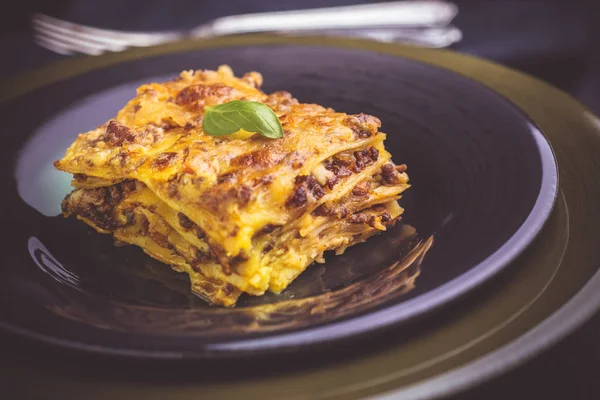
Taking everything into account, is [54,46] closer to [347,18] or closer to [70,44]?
[70,44]

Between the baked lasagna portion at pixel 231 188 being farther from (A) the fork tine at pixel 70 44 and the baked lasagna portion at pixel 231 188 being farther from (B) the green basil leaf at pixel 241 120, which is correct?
(A) the fork tine at pixel 70 44

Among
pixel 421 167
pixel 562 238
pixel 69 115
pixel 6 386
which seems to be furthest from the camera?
pixel 69 115

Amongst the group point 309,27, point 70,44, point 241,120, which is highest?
point 241,120

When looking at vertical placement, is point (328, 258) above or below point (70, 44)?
below

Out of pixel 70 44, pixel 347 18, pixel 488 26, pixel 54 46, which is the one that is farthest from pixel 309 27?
pixel 54 46

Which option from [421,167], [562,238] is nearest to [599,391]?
[562,238]

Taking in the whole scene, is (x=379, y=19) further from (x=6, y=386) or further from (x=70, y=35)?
(x=6, y=386)

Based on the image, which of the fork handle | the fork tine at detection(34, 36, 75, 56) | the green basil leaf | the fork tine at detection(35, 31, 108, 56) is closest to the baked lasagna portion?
the green basil leaf
